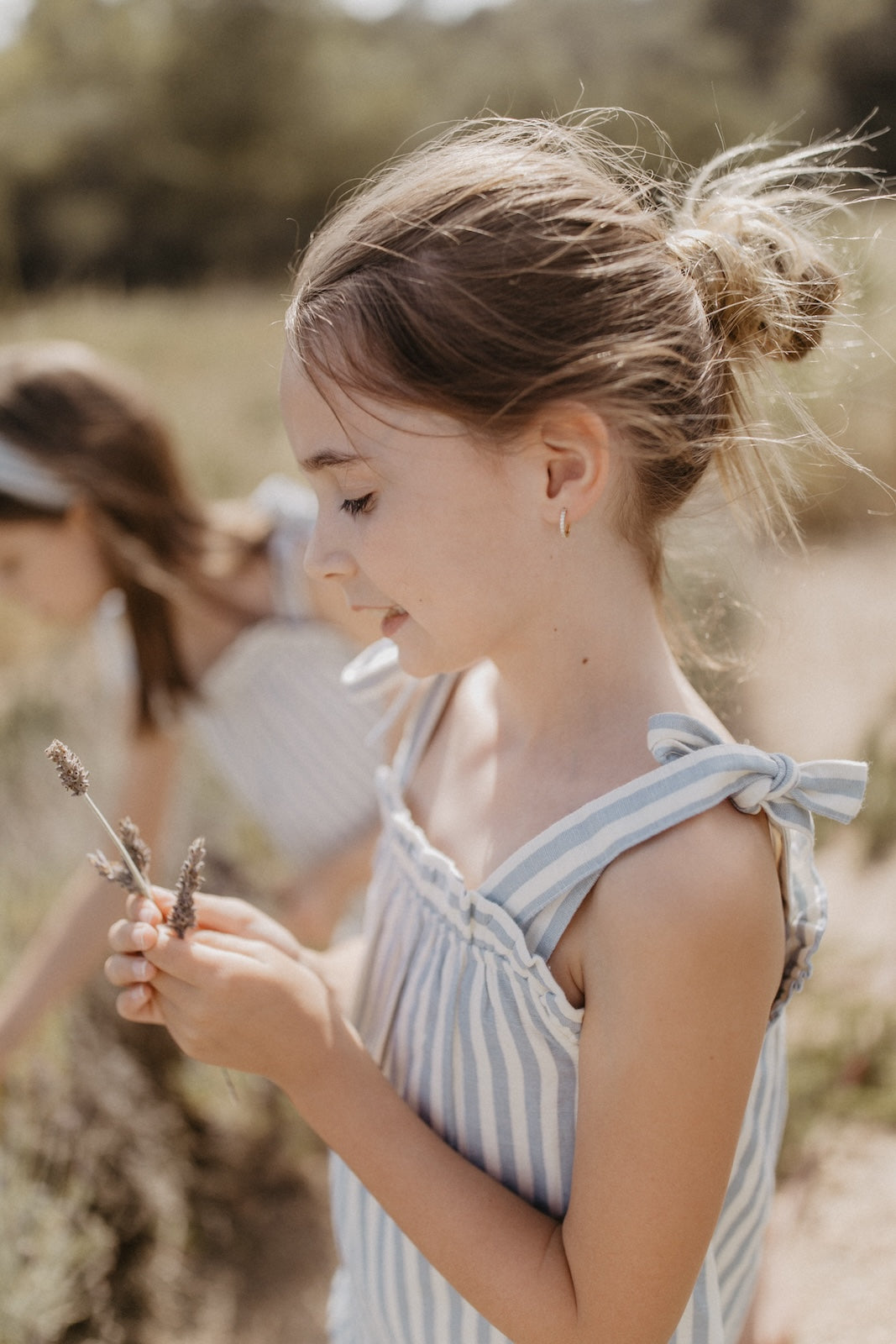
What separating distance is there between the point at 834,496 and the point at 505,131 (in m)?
4.39

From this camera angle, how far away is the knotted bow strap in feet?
2.96

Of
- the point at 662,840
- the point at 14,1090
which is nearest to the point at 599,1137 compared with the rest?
the point at 662,840

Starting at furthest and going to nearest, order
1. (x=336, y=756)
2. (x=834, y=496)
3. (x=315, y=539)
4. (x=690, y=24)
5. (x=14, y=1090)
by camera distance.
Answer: (x=690, y=24), (x=834, y=496), (x=336, y=756), (x=14, y=1090), (x=315, y=539)

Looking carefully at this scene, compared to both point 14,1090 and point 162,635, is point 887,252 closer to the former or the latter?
point 162,635

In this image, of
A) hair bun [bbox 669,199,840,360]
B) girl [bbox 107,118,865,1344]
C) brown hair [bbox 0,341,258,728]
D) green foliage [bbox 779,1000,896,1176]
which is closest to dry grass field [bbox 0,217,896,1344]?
green foliage [bbox 779,1000,896,1176]

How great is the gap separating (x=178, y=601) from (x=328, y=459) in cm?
129

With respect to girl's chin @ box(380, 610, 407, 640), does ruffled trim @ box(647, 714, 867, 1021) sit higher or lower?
lower

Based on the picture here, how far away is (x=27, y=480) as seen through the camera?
2053mm

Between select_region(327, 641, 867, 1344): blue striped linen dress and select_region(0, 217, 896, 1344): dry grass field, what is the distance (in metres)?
0.33

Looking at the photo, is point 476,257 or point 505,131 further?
point 505,131

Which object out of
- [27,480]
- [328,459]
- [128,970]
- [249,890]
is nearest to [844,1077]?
[249,890]

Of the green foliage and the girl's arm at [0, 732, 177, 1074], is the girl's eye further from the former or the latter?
the green foliage

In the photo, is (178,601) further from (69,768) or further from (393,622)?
(69,768)

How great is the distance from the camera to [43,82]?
733 inches
